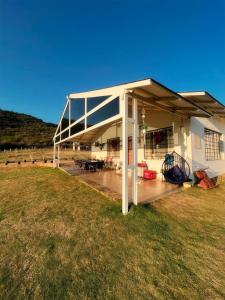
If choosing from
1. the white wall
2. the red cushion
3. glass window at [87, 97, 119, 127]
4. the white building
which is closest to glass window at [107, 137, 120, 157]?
the white building

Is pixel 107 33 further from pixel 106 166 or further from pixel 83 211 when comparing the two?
pixel 83 211

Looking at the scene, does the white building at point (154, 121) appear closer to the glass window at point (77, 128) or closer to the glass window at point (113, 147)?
the glass window at point (77, 128)

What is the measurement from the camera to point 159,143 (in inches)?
336

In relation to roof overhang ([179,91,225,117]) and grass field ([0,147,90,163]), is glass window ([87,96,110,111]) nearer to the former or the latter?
roof overhang ([179,91,225,117])

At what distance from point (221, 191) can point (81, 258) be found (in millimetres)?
6200

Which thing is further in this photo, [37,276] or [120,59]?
[120,59]

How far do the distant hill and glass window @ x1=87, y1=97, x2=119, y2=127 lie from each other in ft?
112

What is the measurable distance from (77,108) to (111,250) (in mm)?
6528

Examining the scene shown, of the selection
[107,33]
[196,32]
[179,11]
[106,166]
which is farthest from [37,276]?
[196,32]

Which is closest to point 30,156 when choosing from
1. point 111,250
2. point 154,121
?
point 154,121

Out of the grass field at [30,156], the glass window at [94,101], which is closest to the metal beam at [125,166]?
the glass window at [94,101]

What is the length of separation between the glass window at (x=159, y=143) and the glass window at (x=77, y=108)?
3.86m

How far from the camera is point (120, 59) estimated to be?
17328mm

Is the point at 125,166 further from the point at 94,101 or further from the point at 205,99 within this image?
the point at 205,99
